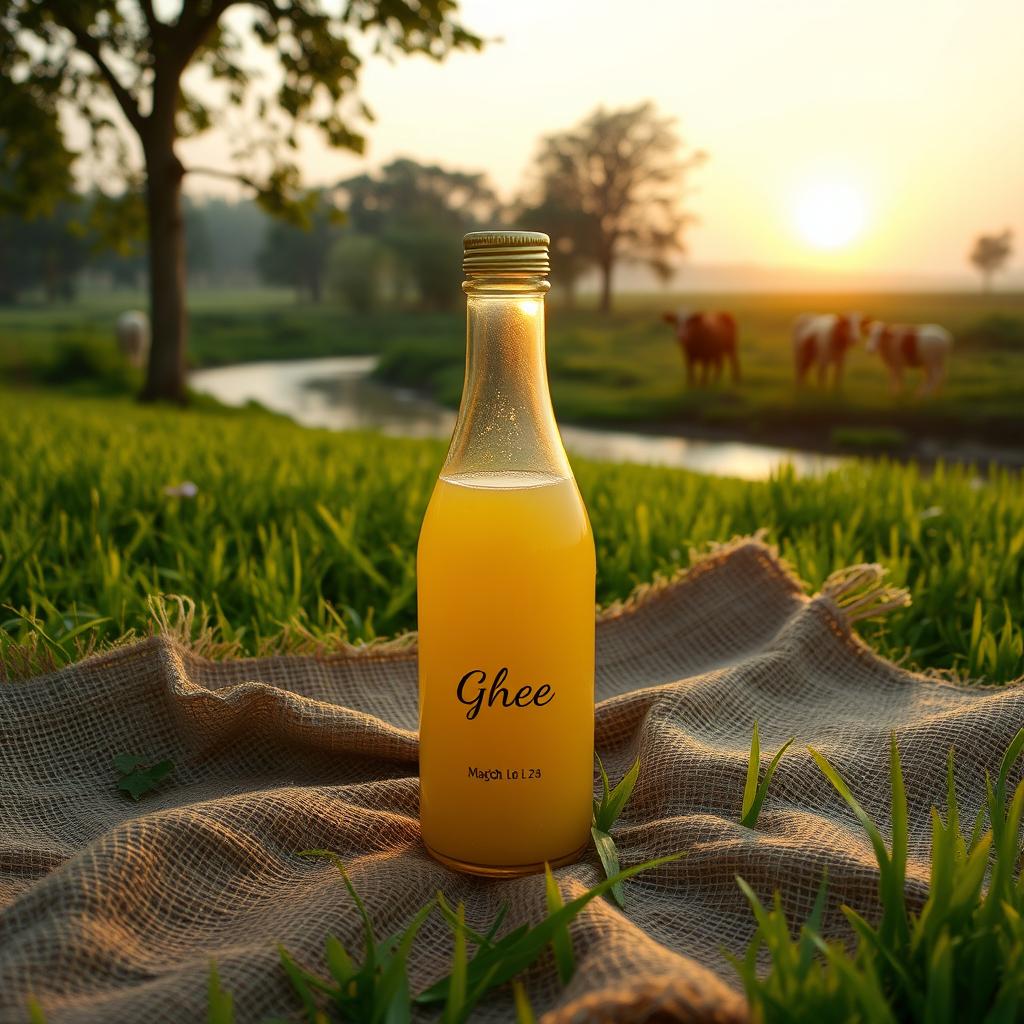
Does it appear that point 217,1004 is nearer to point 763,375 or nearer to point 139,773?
point 139,773

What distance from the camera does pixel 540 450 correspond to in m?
1.43

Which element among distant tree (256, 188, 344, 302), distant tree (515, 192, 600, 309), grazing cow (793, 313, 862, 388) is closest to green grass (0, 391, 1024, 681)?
grazing cow (793, 313, 862, 388)

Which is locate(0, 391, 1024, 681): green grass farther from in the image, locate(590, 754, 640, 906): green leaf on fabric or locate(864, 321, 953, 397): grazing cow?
locate(864, 321, 953, 397): grazing cow

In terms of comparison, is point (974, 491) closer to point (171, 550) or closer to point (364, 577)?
point (364, 577)

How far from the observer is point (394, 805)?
1.62m

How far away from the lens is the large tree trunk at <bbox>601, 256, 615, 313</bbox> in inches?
1152

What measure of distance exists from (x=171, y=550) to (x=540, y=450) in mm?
1859

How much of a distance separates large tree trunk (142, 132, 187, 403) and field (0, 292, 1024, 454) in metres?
6.32

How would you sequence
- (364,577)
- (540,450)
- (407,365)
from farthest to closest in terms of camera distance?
(407,365) → (364,577) → (540,450)

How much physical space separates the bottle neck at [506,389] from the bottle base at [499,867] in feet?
1.70

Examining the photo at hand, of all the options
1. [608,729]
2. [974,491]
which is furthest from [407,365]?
[608,729]

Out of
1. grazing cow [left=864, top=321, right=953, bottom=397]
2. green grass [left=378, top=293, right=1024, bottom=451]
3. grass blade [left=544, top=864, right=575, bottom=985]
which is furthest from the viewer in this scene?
green grass [left=378, top=293, right=1024, bottom=451]

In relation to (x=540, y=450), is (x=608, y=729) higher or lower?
lower

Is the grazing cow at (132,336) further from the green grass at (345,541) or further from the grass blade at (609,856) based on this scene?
the grass blade at (609,856)
